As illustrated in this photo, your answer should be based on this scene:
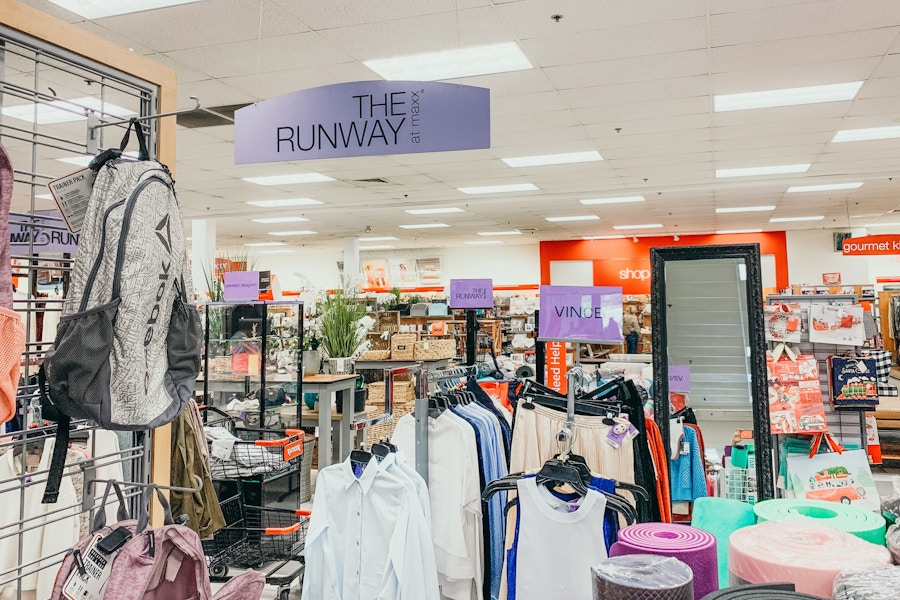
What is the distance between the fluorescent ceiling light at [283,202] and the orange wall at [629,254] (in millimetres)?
7624

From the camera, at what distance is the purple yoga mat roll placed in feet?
3.57

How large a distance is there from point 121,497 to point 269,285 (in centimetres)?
574

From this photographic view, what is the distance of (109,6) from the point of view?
13.5 feet

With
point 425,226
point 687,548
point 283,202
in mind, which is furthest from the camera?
point 425,226

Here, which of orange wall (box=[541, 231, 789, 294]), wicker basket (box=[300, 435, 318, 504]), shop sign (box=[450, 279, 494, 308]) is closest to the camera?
wicker basket (box=[300, 435, 318, 504])

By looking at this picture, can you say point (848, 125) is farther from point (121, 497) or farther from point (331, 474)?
point (121, 497)

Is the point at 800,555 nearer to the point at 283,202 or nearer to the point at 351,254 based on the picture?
the point at 283,202

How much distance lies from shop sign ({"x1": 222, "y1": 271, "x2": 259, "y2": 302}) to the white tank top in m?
4.68

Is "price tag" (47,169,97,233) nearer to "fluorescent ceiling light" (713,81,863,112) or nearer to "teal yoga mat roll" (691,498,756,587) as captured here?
"teal yoga mat roll" (691,498,756,587)

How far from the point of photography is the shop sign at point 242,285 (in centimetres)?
597

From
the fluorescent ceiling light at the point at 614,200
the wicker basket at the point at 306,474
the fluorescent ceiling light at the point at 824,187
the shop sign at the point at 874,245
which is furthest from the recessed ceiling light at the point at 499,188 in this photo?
the wicker basket at the point at 306,474

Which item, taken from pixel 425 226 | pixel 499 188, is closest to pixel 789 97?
pixel 499 188

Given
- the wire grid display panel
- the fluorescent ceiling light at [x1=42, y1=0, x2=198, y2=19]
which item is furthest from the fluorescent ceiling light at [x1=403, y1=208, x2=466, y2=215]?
the fluorescent ceiling light at [x1=42, y1=0, x2=198, y2=19]

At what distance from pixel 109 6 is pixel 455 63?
2406 millimetres
